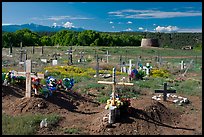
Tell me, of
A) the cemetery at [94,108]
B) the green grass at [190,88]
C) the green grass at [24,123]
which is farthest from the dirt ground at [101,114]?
the green grass at [190,88]

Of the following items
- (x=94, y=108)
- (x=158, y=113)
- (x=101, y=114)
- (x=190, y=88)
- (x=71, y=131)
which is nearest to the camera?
(x=71, y=131)

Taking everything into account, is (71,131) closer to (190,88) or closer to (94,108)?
(94,108)

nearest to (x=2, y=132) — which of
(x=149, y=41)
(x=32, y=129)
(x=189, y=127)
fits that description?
(x=32, y=129)

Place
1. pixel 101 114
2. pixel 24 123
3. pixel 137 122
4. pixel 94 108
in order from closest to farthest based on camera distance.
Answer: pixel 24 123
pixel 137 122
pixel 101 114
pixel 94 108

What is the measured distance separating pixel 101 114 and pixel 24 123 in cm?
322

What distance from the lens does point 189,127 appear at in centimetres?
1345

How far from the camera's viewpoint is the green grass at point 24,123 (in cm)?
1159

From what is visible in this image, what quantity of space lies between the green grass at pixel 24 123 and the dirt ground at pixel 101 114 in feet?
0.98

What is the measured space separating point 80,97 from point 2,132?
6600mm

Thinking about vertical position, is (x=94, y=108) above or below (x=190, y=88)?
below

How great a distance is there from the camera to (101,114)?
549 inches

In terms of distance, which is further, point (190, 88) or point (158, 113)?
point (190, 88)

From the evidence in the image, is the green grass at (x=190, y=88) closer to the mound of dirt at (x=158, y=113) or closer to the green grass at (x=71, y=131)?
the mound of dirt at (x=158, y=113)

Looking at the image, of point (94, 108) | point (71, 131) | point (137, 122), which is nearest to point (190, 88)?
point (94, 108)
